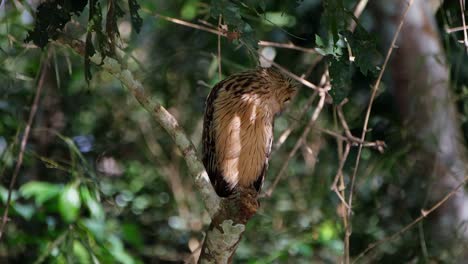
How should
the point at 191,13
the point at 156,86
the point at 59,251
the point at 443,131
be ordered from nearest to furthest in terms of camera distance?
the point at 59,251 < the point at 443,131 < the point at 191,13 < the point at 156,86

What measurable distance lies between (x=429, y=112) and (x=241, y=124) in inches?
50.2

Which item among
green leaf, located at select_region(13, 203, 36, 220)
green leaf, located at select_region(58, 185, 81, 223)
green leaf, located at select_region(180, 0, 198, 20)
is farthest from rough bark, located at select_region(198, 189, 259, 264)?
green leaf, located at select_region(180, 0, 198, 20)

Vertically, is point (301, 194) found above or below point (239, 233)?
below

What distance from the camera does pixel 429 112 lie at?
4.02 metres

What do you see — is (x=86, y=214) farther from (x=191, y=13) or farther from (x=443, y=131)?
(x=443, y=131)

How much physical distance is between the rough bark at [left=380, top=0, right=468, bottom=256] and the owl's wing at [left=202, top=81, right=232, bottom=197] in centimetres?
108

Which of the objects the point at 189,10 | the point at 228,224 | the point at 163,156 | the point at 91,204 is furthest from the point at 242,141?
the point at 163,156

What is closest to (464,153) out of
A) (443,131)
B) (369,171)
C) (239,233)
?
(443,131)

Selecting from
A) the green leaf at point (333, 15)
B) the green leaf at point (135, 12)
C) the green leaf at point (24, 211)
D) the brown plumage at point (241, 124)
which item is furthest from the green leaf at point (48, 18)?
the green leaf at point (24, 211)

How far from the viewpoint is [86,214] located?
4680mm

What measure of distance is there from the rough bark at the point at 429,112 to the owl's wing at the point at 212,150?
1.08 meters

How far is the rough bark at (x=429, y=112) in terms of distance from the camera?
3936mm

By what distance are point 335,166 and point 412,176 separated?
1.85 ft

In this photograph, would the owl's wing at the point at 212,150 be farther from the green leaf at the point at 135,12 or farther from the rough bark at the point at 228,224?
the green leaf at the point at 135,12
